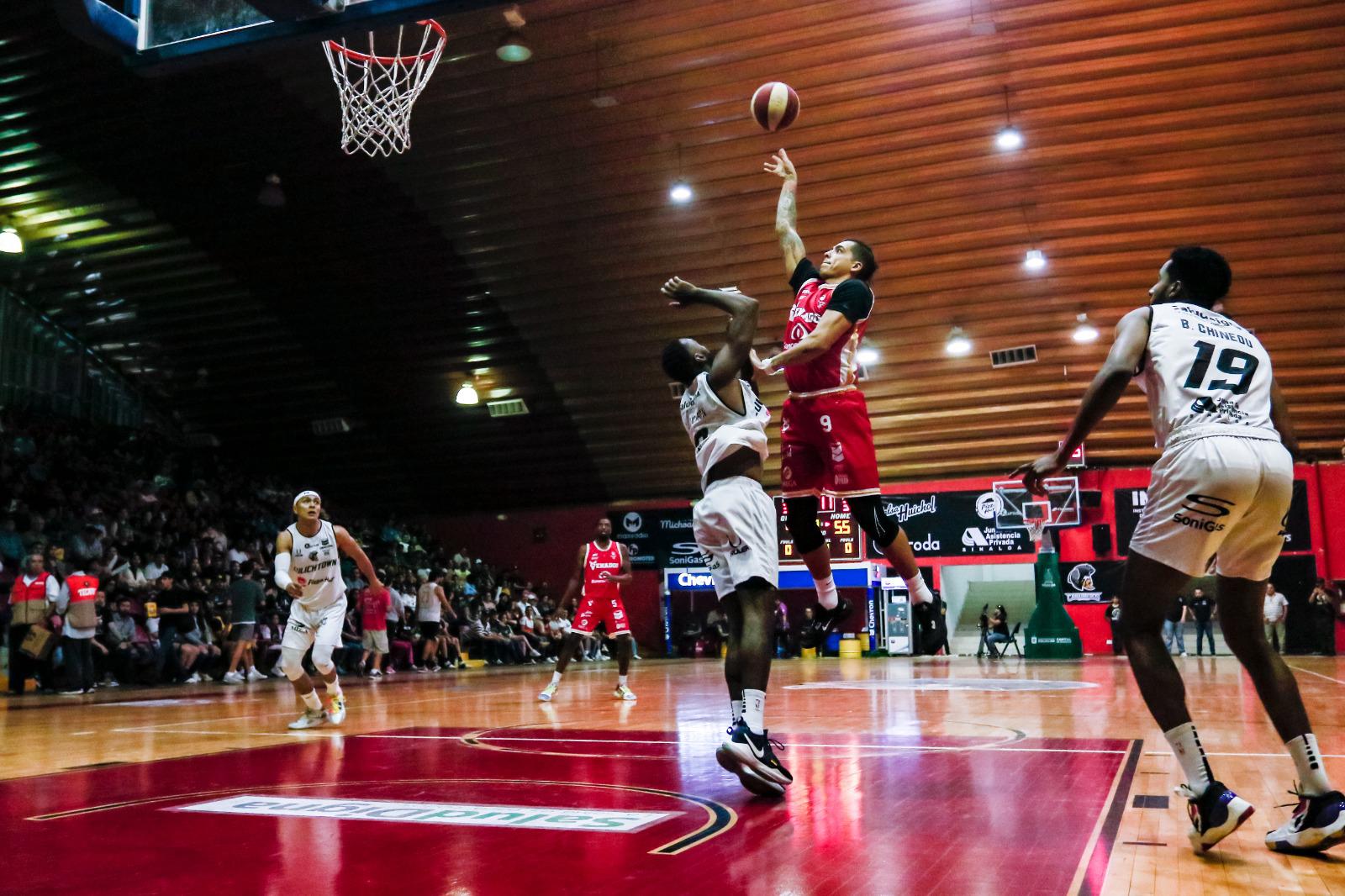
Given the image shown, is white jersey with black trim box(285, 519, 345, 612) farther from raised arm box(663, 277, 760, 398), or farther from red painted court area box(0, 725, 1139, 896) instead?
raised arm box(663, 277, 760, 398)

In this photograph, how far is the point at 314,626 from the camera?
8.79m

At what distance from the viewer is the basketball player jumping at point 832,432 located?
560cm

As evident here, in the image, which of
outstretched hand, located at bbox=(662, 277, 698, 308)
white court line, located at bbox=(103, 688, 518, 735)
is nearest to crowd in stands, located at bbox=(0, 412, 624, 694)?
white court line, located at bbox=(103, 688, 518, 735)

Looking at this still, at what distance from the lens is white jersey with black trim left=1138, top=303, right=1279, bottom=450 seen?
12.3ft

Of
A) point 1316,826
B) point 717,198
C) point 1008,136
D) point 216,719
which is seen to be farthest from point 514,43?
point 1316,826

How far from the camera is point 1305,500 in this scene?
866 inches

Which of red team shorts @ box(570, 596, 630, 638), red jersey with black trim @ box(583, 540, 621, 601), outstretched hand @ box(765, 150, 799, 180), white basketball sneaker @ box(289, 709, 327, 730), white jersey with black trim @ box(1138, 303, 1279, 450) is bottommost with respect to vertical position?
white basketball sneaker @ box(289, 709, 327, 730)

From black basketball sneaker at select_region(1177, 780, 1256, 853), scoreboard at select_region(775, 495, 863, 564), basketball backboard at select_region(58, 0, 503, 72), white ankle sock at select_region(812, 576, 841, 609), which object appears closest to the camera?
black basketball sneaker at select_region(1177, 780, 1256, 853)

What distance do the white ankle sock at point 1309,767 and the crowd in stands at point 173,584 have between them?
8293 millimetres

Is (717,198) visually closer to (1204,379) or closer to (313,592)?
(313,592)

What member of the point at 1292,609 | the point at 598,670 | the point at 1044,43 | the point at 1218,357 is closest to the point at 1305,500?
the point at 1292,609

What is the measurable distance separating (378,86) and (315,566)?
728cm

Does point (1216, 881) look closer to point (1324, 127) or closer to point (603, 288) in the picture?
point (1324, 127)

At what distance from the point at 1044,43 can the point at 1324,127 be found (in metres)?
4.40
